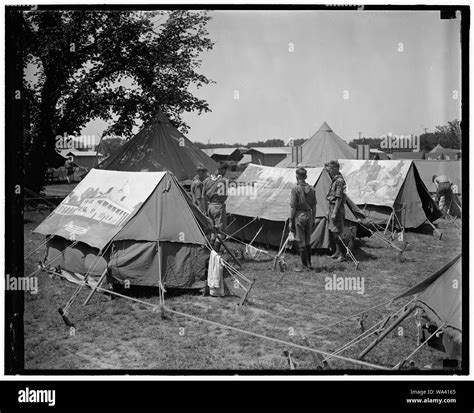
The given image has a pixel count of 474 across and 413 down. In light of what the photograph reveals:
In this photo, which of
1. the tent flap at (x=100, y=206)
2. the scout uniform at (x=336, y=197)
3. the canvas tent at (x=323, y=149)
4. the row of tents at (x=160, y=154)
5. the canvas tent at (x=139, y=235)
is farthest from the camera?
the canvas tent at (x=323, y=149)

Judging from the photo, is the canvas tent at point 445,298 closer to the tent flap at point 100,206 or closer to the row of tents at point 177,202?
the row of tents at point 177,202

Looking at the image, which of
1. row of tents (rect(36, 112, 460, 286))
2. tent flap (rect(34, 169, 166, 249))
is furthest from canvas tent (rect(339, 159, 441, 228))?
tent flap (rect(34, 169, 166, 249))

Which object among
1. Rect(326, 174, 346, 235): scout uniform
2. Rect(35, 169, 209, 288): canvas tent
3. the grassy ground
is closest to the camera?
the grassy ground

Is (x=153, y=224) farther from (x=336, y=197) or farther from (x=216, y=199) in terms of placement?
(x=336, y=197)

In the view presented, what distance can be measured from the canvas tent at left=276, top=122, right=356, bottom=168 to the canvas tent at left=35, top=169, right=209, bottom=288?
9579 mm

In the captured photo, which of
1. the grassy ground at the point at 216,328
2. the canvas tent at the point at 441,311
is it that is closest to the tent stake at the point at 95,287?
the grassy ground at the point at 216,328

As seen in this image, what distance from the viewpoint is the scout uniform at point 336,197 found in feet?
32.1

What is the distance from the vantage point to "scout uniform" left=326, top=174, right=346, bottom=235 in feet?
32.1

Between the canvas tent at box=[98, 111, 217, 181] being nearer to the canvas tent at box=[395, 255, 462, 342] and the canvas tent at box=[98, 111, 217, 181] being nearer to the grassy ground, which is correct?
the grassy ground

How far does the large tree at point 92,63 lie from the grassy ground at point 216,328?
1.81 meters

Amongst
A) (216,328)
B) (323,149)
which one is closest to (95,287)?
(216,328)
